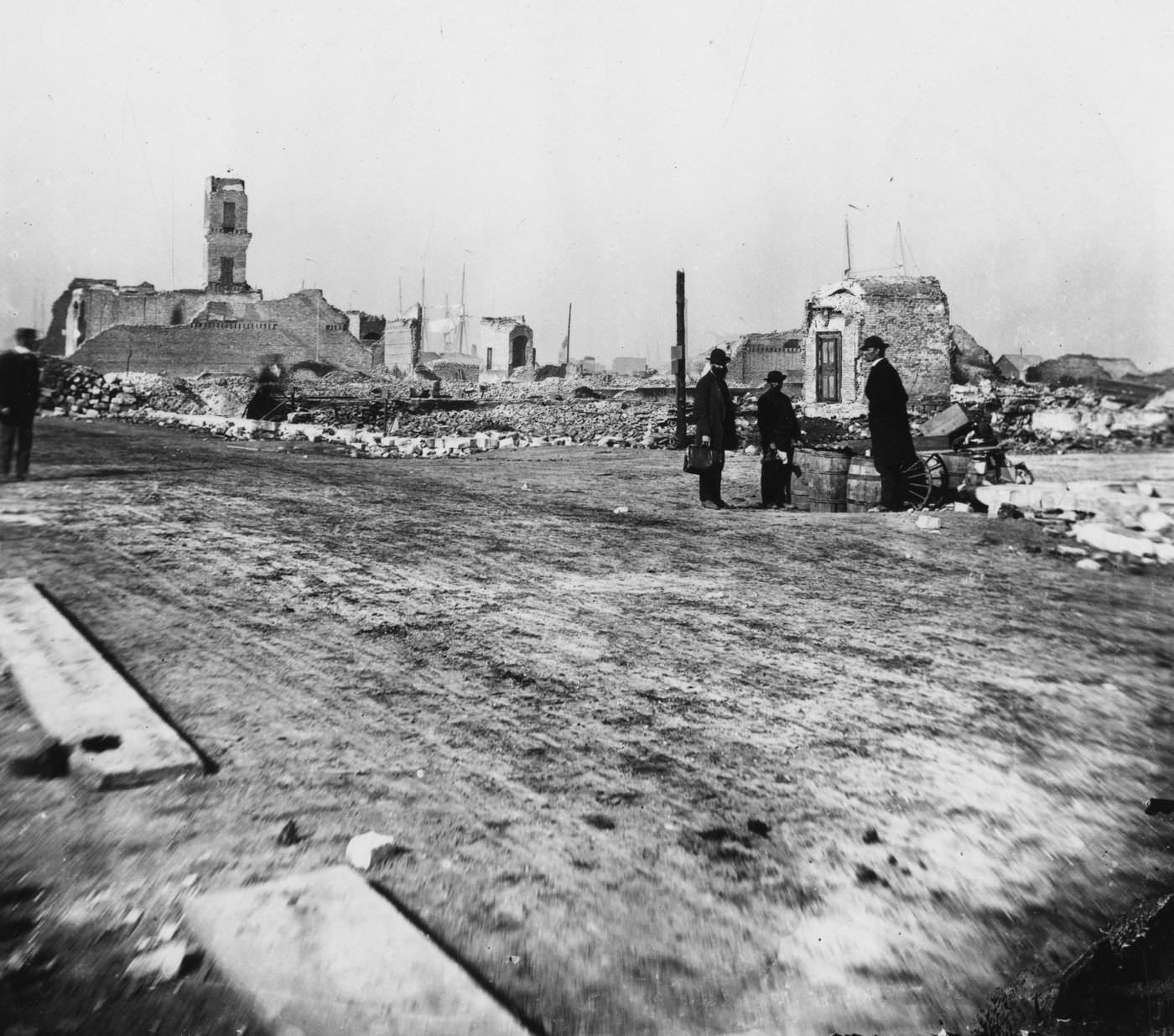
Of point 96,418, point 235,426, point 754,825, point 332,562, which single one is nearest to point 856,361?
point 235,426

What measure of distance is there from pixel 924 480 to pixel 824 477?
98 cm

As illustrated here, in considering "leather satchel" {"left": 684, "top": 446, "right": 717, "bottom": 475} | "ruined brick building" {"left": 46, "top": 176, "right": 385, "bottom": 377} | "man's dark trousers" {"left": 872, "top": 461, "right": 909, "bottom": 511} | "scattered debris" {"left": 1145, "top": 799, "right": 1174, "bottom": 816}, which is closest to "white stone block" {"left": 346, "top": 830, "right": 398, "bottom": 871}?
"scattered debris" {"left": 1145, "top": 799, "right": 1174, "bottom": 816}

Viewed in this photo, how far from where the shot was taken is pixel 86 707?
2369mm

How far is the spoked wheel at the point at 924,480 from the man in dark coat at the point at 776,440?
1.12m

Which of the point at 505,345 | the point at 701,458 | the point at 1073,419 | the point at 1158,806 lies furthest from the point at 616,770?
the point at 505,345

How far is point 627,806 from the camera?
2.16 meters

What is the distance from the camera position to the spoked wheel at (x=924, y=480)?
779 centimetres

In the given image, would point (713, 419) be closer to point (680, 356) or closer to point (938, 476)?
point (938, 476)

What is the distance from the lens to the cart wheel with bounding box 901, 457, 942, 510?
7.79 meters

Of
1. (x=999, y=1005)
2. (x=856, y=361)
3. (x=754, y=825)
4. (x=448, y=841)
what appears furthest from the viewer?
(x=856, y=361)

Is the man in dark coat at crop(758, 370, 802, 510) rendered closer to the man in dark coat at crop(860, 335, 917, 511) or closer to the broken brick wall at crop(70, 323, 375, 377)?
the man in dark coat at crop(860, 335, 917, 511)

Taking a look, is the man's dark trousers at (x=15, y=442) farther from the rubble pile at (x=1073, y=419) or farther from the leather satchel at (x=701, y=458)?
the rubble pile at (x=1073, y=419)

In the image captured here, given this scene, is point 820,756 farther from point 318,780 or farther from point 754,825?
point 318,780

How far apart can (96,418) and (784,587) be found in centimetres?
1723
